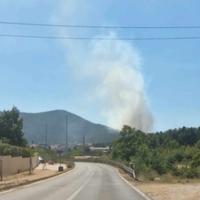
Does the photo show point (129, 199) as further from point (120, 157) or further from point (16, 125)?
point (120, 157)

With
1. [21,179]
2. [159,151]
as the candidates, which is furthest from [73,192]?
[159,151]

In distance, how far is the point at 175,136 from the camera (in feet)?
654

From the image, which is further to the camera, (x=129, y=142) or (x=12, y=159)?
(x=129, y=142)

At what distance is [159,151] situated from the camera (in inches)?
5856

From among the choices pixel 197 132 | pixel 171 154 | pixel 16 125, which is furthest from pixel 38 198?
pixel 197 132

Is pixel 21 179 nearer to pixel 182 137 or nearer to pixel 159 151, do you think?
pixel 159 151

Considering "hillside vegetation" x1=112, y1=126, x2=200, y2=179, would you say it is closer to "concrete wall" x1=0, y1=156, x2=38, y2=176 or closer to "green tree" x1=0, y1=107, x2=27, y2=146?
"concrete wall" x1=0, y1=156, x2=38, y2=176

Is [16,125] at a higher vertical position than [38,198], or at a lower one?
higher

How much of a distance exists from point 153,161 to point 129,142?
5215 cm

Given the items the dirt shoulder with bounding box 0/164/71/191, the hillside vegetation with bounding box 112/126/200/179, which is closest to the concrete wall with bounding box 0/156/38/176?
the dirt shoulder with bounding box 0/164/71/191

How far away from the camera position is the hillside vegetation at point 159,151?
94.6m

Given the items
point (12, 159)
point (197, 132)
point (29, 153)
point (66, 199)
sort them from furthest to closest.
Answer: point (197, 132) < point (29, 153) < point (12, 159) < point (66, 199)

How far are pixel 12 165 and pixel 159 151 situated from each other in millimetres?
77213

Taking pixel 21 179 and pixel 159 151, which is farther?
pixel 159 151
